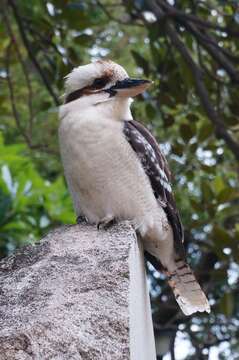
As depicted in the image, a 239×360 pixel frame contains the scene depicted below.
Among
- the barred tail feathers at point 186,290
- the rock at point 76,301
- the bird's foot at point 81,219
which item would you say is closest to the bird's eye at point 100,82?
the bird's foot at point 81,219

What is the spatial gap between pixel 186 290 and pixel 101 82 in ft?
2.45

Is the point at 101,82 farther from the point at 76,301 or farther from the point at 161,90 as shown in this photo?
the point at 161,90

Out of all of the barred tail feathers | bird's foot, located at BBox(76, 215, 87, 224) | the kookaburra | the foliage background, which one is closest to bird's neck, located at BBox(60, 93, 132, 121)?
the kookaburra

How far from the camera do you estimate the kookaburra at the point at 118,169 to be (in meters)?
2.88

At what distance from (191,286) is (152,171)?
0.40 m

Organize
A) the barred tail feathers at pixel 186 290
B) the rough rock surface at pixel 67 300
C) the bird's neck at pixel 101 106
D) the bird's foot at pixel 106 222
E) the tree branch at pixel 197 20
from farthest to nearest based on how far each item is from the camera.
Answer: the tree branch at pixel 197 20 → the bird's neck at pixel 101 106 → the barred tail feathers at pixel 186 290 → the bird's foot at pixel 106 222 → the rough rock surface at pixel 67 300

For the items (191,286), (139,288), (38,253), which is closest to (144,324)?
(139,288)

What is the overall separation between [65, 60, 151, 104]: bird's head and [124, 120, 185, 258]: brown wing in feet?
0.36

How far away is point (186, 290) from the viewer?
2908mm

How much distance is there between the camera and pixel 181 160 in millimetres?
5262

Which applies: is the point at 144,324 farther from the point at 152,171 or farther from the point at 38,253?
the point at 152,171

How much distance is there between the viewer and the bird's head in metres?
3.00

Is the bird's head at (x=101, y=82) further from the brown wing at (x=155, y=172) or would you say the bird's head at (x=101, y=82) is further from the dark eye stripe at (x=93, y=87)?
the brown wing at (x=155, y=172)

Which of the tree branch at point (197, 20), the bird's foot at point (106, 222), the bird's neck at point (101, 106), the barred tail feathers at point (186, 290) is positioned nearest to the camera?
the bird's foot at point (106, 222)
